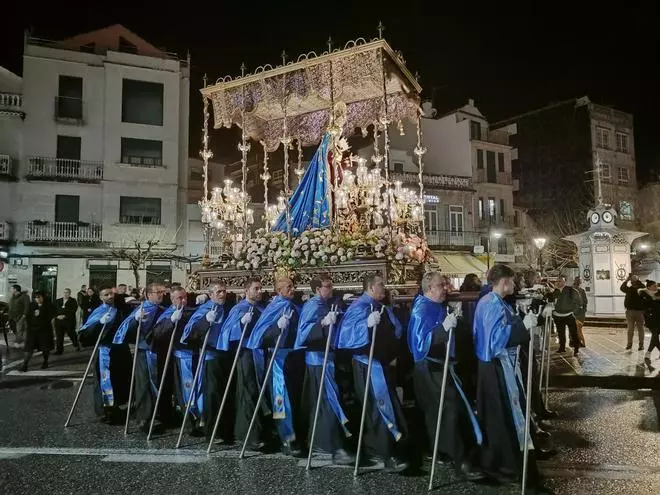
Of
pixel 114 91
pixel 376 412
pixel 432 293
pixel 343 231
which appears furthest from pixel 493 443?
pixel 114 91

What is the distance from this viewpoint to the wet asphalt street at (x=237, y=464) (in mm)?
4848

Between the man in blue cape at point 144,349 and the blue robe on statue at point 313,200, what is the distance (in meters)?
3.67

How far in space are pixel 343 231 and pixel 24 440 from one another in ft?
20.2

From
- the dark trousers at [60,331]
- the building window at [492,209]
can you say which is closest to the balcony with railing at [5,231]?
the dark trousers at [60,331]

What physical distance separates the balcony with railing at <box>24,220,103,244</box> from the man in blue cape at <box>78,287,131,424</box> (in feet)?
68.5

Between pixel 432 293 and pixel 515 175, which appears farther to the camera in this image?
pixel 515 175

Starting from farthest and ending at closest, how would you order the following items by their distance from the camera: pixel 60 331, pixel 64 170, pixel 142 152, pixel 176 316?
pixel 142 152 < pixel 64 170 < pixel 60 331 < pixel 176 316

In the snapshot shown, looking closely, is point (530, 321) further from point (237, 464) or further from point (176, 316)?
point (176, 316)

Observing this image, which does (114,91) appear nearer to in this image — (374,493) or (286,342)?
(286,342)

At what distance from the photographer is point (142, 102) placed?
28.6 m

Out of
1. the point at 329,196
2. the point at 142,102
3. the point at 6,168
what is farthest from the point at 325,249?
the point at 6,168

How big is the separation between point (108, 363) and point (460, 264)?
26644mm

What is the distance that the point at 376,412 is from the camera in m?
5.38

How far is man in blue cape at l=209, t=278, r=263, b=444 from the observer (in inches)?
249
